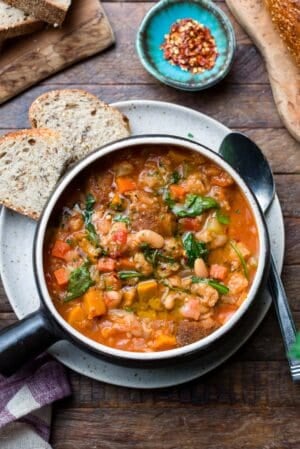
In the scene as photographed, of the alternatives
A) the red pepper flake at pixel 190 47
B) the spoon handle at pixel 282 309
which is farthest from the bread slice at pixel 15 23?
the spoon handle at pixel 282 309

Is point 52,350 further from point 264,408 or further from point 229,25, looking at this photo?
point 229,25

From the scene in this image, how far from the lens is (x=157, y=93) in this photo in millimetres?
3887

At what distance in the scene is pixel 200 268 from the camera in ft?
11.0

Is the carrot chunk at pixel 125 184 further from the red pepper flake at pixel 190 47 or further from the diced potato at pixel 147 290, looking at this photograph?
the red pepper flake at pixel 190 47

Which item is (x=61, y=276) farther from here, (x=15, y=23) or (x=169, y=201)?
(x=15, y=23)

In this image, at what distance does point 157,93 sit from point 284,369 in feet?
4.84

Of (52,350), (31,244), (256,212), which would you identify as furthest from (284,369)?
(31,244)

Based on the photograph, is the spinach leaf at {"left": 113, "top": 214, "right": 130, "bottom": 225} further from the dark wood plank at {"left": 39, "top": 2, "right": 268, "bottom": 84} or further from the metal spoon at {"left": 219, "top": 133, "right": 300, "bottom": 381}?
the dark wood plank at {"left": 39, "top": 2, "right": 268, "bottom": 84}

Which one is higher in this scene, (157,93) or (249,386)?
(157,93)

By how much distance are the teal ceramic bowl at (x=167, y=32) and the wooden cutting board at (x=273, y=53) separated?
0.36 ft

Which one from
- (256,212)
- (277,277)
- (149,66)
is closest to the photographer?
(256,212)

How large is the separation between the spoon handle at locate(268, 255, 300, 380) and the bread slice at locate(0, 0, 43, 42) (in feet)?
5.49

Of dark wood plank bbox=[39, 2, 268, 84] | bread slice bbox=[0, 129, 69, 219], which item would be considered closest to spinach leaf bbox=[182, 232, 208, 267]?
bread slice bbox=[0, 129, 69, 219]

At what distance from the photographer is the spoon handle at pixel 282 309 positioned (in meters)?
3.53
